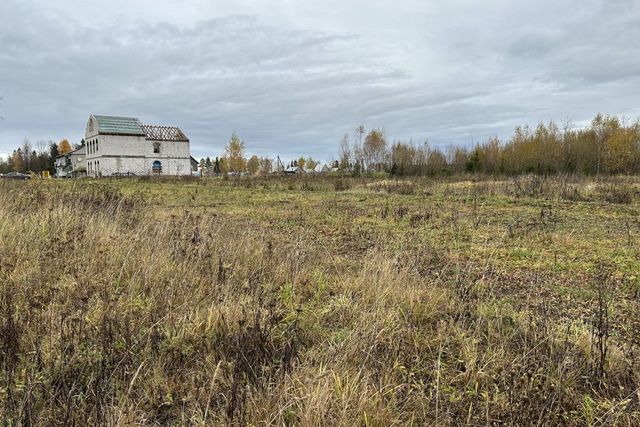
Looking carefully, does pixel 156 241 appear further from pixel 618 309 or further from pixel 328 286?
pixel 618 309

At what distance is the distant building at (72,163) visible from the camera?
228 ft

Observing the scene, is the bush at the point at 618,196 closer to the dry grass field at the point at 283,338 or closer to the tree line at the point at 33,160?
the dry grass field at the point at 283,338

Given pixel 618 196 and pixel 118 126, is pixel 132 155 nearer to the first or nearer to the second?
pixel 118 126

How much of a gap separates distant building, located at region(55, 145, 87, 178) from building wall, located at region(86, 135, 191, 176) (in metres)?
6.53

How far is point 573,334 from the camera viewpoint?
3.54m

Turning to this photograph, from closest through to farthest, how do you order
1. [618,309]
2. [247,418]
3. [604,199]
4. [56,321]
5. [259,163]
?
[247,418] → [56,321] → [618,309] → [604,199] → [259,163]

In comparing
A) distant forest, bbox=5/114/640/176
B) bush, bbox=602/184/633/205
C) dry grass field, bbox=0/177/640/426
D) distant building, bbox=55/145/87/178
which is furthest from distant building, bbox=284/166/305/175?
dry grass field, bbox=0/177/640/426

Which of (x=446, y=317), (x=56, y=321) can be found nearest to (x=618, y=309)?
(x=446, y=317)

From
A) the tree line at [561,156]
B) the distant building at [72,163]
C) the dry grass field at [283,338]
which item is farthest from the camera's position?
the distant building at [72,163]

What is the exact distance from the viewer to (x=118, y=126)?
59531 mm

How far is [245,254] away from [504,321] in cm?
317

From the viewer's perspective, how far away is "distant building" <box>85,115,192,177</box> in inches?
2307

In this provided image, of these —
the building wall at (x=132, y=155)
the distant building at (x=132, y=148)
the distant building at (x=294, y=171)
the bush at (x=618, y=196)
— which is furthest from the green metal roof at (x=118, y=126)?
the bush at (x=618, y=196)

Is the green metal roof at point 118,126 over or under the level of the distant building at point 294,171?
over
